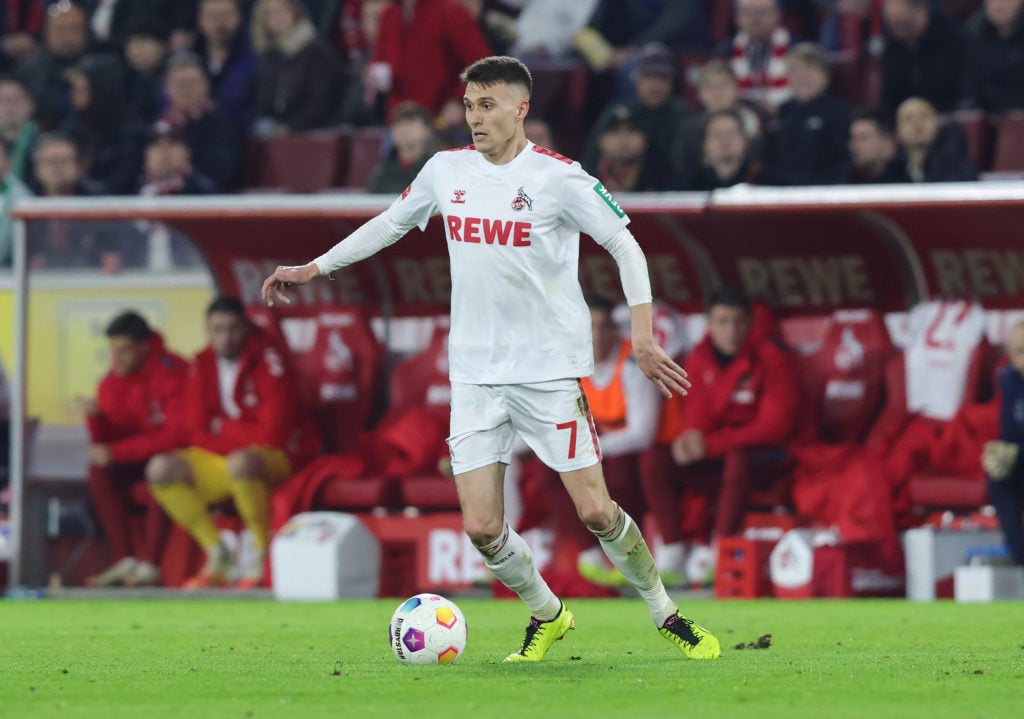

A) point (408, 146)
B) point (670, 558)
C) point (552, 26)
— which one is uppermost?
point (552, 26)

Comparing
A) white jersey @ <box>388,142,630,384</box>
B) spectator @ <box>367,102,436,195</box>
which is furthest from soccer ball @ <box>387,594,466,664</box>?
spectator @ <box>367,102,436,195</box>

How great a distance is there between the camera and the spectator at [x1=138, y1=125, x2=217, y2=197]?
13.4 meters

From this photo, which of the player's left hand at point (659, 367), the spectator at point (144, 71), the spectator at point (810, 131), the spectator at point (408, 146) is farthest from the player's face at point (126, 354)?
the player's left hand at point (659, 367)

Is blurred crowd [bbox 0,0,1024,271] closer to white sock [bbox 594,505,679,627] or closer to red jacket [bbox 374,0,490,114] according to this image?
red jacket [bbox 374,0,490,114]

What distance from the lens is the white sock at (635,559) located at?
6.56 m

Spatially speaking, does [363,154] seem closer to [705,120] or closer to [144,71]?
[144,71]

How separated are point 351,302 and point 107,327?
1.51m

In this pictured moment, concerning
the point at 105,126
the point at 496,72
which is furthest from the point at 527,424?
the point at 105,126

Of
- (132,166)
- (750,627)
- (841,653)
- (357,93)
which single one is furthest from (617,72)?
(841,653)

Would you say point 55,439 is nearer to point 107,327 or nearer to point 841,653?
point 107,327

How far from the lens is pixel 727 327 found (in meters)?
11.1

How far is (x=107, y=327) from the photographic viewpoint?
12.4m

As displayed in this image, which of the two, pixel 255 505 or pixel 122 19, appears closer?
pixel 255 505

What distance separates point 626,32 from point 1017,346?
191 inches
